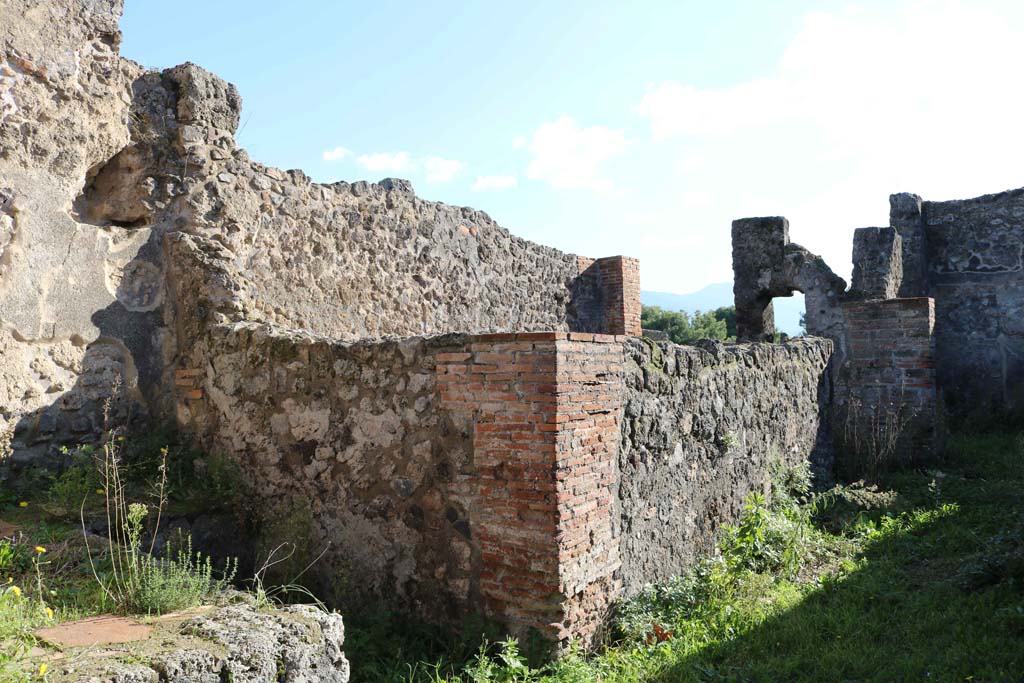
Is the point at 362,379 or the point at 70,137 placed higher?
the point at 70,137

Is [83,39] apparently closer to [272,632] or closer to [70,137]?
[70,137]

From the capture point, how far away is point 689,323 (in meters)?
27.0

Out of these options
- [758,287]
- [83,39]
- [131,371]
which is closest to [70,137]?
[83,39]

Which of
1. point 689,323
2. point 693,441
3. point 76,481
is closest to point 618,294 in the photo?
point 693,441

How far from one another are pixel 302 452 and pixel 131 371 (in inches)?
55.9

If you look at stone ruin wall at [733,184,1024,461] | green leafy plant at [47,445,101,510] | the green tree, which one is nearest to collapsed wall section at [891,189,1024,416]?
stone ruin wall at [733,184,1024,461]

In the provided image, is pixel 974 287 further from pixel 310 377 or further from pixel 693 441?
pixel 310 377

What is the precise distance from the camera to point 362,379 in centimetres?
426

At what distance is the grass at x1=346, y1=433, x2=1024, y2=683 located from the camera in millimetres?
3559

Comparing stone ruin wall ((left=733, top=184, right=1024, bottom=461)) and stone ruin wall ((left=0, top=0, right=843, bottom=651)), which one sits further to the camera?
stone ruin wall ((left=733, top=184, right=1024, bottom=461))

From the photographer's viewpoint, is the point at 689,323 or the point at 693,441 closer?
the point at 693,441

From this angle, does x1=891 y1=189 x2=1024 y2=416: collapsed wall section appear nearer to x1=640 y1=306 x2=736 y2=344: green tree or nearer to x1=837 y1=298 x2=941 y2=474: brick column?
x1=837 y1=298 x2=941 y2=474: brick column

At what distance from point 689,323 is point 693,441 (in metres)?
22.7

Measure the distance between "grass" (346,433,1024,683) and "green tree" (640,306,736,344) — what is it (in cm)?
1914
